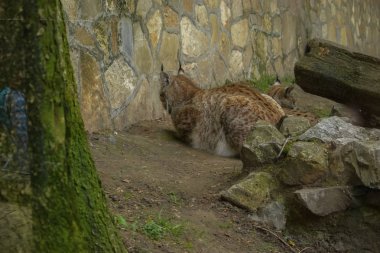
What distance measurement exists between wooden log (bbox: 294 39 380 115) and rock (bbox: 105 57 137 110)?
188 cm

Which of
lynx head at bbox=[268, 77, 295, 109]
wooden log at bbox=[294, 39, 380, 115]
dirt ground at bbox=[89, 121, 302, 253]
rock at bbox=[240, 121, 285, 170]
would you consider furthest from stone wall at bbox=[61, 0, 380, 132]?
wooden log at bbox=[294, 39, 380, 115]

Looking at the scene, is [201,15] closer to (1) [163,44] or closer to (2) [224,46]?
(2) [224,46]

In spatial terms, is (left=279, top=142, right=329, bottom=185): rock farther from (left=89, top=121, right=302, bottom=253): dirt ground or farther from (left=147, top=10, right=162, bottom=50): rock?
(left=147, top=10, right=162, bottom=50): rock

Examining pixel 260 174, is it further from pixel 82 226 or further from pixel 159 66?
pixel 159 66

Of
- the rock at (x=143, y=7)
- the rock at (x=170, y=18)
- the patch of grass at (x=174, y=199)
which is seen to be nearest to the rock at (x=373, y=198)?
the patch of grass at (x=174, y=199)

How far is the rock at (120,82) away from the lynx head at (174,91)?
585mm

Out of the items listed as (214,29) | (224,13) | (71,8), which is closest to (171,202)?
(71,8)

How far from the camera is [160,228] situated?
421 cm

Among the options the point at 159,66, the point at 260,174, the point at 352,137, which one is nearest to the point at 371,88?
the point at 352,137

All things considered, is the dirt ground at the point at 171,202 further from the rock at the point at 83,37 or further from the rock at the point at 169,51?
the rock at the point at 169,51

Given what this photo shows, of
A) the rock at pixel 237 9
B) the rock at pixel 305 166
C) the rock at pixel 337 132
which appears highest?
the rock at pixel 237 9

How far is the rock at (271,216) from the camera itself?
4.74 m

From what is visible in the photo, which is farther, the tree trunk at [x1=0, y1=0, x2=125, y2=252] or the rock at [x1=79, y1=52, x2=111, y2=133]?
the rock at [x1=79, y1=52, x2=111, y2=133]

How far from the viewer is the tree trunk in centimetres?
282
